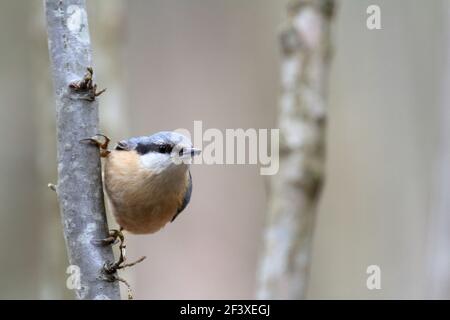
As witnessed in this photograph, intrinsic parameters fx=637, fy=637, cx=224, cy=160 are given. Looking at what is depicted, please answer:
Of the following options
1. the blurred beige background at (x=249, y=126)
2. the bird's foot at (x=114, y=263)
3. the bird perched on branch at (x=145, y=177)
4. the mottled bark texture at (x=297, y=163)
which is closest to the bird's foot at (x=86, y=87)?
the bird perched on branch at (x=145, y=177)

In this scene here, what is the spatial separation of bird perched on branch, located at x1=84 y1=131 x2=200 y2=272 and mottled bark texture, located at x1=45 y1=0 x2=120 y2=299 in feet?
1.13

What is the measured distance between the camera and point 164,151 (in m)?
2.69

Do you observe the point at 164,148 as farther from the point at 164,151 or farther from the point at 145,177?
the point at 145,177

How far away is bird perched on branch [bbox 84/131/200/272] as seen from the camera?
2.66 m

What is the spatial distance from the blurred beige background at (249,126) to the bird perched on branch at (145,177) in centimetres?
356

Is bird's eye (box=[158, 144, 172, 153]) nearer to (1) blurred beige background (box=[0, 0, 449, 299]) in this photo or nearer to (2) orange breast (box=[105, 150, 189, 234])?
(2) orange breast (box=[105, 150, 189, 234])

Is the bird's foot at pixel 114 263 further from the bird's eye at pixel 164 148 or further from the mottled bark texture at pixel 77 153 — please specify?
the bird's eye at pixel 164 148

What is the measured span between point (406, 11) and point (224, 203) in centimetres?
299

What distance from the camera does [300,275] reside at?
3.51 m

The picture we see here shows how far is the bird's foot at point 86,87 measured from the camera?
2279 millimetres

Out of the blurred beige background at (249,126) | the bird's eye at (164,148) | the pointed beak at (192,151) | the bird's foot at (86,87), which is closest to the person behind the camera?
the bird's foot at (86,87)

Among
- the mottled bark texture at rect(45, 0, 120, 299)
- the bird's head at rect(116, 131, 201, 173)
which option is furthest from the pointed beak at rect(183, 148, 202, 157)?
the mottled bark texture at rect(45, 0, 120, 299)
